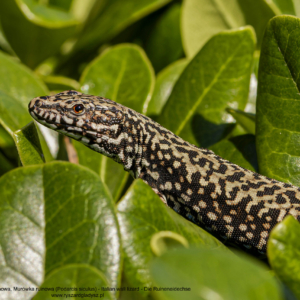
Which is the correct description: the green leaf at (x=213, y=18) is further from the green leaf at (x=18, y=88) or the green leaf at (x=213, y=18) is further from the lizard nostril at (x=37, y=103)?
the lizard nostril at (x=37, y=103)

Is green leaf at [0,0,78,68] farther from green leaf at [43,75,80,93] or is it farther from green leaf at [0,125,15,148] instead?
green leaf at [0,125,15,148]

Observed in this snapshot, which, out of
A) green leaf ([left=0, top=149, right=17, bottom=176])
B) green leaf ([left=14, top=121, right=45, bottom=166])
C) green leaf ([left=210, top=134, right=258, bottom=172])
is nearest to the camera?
green leaf ([left=14, top=121, right=45, bottom=166])

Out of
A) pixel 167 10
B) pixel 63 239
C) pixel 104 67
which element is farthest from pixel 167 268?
pixel 167 10

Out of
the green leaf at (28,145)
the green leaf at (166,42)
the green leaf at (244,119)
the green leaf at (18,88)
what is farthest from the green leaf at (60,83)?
the green leaf at (244,119)

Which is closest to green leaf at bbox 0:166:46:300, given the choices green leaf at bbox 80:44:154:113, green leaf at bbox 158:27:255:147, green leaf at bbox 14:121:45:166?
green leaf at bbox 14:121:45:166

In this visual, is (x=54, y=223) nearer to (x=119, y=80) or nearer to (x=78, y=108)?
(x=78, y=108)

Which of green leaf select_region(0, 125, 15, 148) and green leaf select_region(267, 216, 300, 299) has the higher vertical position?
green leaf select_region(267, 216, 300, 299)
